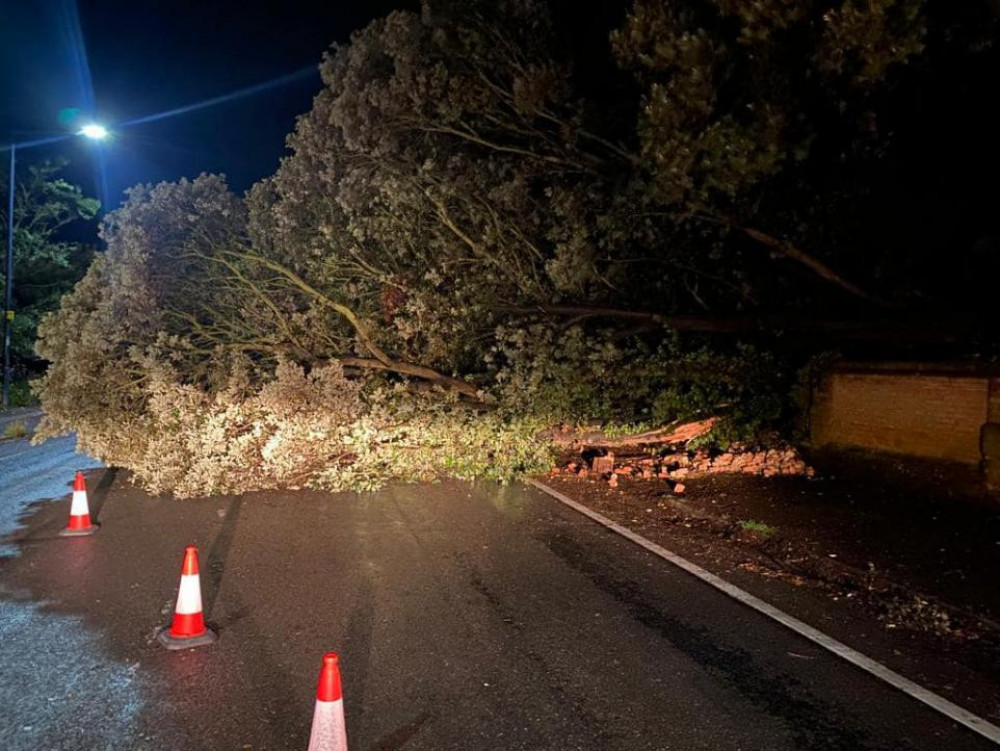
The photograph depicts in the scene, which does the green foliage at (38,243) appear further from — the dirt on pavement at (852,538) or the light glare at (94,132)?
the dirt on pavement at (852,538)

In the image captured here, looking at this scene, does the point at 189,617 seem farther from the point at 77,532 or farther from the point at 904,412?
the point at 904,412

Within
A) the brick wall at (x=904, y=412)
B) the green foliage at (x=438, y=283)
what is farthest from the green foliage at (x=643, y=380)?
the brick wall at (x=904, y=412)

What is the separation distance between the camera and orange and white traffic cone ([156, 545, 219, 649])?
477 centimetres

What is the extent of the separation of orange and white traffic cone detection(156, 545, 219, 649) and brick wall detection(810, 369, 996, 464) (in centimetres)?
730

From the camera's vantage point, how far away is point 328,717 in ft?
10.1

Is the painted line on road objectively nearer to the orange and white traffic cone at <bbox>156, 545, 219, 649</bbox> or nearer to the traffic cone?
the orange and white traffic cone at <bbox>156, 545, 219, 649</bbox>

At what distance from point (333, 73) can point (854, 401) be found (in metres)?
8.86

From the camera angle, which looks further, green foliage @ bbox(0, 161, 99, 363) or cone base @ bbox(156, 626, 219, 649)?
green foliage @ bbox(0, 161, 99, 363)

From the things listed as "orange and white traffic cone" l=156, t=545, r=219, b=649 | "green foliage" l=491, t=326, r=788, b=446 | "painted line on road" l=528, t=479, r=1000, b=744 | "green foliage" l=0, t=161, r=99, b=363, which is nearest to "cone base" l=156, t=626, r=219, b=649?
"orange and white traffic cone" l=156, t=545, r=219, b=649

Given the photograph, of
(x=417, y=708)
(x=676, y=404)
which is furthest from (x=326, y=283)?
(x=417, y=708)

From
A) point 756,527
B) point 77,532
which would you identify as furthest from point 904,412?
point 77,532

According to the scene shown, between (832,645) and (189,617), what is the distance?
161 inches

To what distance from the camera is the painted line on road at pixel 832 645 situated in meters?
3.82

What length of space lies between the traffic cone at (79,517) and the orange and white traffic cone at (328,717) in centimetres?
578
